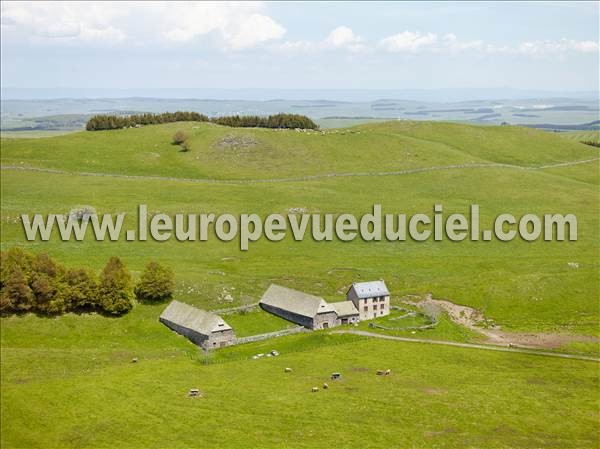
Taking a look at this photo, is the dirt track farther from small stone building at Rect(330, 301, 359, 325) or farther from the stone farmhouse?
the stone farmhouse

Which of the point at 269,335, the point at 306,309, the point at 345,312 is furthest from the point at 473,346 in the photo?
the point at 269,335

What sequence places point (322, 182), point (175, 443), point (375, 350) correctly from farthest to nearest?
point (322, 182) < point (375, 350) < point (175, 443)

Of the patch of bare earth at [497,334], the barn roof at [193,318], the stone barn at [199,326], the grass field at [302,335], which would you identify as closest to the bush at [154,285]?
the grass field at [302,335]

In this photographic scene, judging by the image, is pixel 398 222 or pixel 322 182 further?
pixel 322 182

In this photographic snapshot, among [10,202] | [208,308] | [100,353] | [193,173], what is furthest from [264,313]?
[193,173]

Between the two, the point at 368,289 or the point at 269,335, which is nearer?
the point at 269,335

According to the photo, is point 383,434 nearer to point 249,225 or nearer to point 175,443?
point 175,443

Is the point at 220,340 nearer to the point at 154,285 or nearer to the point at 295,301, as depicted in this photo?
the point at 295,301

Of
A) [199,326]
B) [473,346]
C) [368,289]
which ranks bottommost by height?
[473,346]
